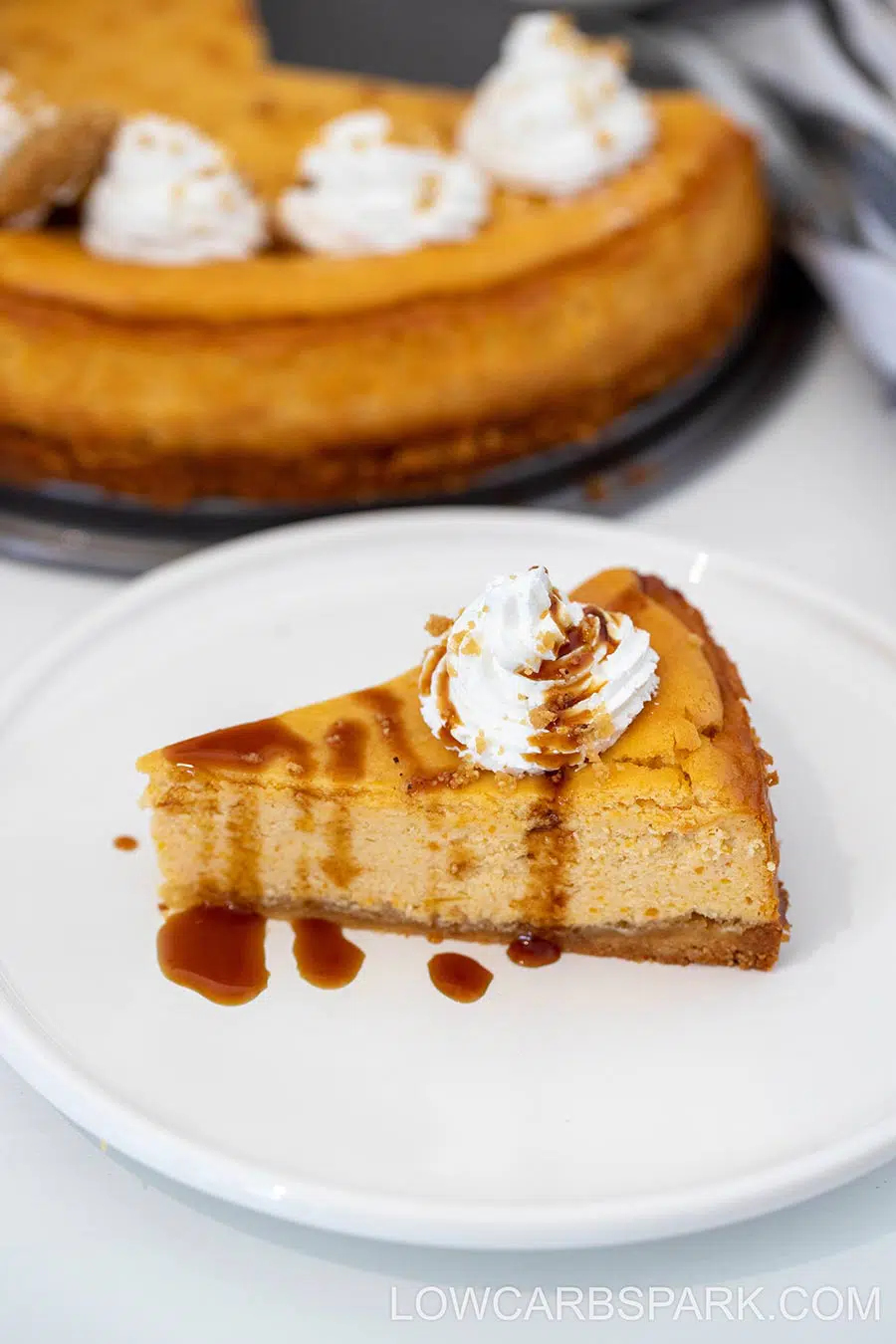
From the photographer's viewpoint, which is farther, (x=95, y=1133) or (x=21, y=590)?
(x=21, y=590)

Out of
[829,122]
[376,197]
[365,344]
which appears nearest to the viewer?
[365,344]

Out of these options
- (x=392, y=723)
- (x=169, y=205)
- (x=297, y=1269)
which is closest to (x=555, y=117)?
(x=169, y=205)

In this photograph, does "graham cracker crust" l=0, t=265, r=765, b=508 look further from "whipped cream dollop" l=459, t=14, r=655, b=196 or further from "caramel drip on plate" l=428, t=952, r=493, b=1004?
"caramel drip on plate" l=428, t=952, r=493, b=1004

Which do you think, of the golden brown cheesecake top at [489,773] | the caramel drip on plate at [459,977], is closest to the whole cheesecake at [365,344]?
the golden brown cheesecake top at [489,773]

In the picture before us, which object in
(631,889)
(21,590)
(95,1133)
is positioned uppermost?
(631,889)

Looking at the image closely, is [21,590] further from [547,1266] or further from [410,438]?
[547,1266]

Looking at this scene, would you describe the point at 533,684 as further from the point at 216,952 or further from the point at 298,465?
Result: the point at 298,465

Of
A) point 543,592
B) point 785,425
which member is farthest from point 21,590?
point 785,425
